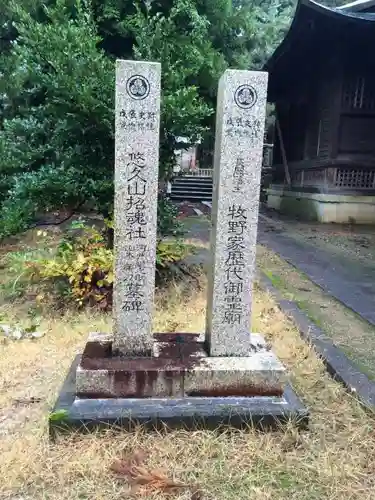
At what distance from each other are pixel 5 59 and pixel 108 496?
23.9 feet

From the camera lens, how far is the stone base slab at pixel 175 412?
2.66m

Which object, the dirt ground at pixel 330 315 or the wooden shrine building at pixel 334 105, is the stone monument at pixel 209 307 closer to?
the dirt ground at pixel 330 315

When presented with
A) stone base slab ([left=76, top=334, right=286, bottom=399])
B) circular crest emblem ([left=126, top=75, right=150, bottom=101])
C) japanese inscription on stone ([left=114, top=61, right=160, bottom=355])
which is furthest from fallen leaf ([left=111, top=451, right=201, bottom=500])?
circular crest emblem ([left=126, top=75, right=150, bottom=101])

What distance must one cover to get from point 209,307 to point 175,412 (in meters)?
0.74

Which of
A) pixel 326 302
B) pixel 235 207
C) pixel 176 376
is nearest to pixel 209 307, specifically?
pixel 176 376

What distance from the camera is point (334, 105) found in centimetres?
1153

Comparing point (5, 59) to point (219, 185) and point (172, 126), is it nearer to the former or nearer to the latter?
point (172, 126)

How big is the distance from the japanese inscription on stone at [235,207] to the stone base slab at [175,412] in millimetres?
370

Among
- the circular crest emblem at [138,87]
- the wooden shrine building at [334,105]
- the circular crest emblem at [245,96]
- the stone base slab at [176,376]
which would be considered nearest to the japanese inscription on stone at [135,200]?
the circular crest emblem at [138,87]

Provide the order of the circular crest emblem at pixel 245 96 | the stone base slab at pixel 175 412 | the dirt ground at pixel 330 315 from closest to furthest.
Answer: the stone base slab at pixel 175 412, the circular crest emblem at pixel 245 96, the dirt ground at pixel 330 315

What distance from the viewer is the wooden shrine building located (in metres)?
10.2

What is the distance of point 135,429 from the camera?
104 inches

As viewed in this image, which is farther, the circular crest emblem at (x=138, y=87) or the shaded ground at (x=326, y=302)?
the shaded ground at (x=326, y=302)

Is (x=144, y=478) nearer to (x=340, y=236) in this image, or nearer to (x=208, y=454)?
(x=208, y=454)
